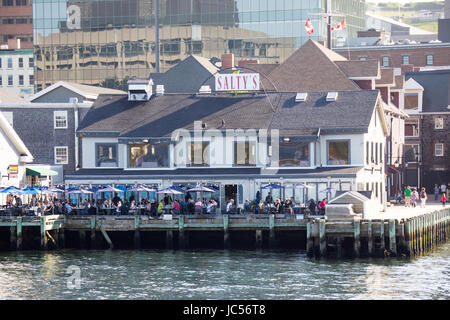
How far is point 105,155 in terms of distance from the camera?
3059 inches

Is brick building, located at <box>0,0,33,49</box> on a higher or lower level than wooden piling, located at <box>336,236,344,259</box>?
higher

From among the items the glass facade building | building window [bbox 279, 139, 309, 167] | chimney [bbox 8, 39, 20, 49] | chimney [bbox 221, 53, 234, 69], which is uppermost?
chimney [bbox 8, 39, 20, 49]

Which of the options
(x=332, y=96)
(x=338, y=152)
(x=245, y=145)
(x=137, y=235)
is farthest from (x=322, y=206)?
(x=332, y=96)

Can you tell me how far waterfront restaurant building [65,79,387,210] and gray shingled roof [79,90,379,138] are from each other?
7 cm

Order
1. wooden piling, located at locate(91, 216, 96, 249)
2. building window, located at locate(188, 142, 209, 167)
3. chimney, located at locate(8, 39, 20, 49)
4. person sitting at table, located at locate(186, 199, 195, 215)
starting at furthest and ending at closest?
chimney, located at locate(8, 39, 20, 49) → building window, located at locate(188, 142, 209, 167) → person sitting at table, located at locate(186, 199, 195, 215) → wooden piling, located at locate(91, 216, 96, 249)

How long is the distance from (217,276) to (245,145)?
2242 centimetres

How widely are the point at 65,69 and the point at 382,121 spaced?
65149 mm

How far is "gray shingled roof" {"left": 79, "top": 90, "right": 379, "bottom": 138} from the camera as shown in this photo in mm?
75062

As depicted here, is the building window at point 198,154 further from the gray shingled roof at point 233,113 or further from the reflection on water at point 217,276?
the reflection on water at point 217,276

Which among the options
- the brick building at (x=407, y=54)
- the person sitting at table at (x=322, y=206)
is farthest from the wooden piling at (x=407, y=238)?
the brick building at (x=407, y=54)

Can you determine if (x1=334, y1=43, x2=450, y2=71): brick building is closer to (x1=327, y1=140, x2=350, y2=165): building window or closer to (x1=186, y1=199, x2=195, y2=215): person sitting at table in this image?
(x1=327, y1=140, x2=350, y2=165): building window

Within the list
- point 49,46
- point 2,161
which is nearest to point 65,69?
point 49,46

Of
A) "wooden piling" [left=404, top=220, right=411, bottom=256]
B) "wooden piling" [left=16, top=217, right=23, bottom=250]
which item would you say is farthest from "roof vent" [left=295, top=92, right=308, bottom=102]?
"wooden piling" [left=16, top=217, right=23, bottom=250]

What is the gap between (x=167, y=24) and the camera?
437 ft
